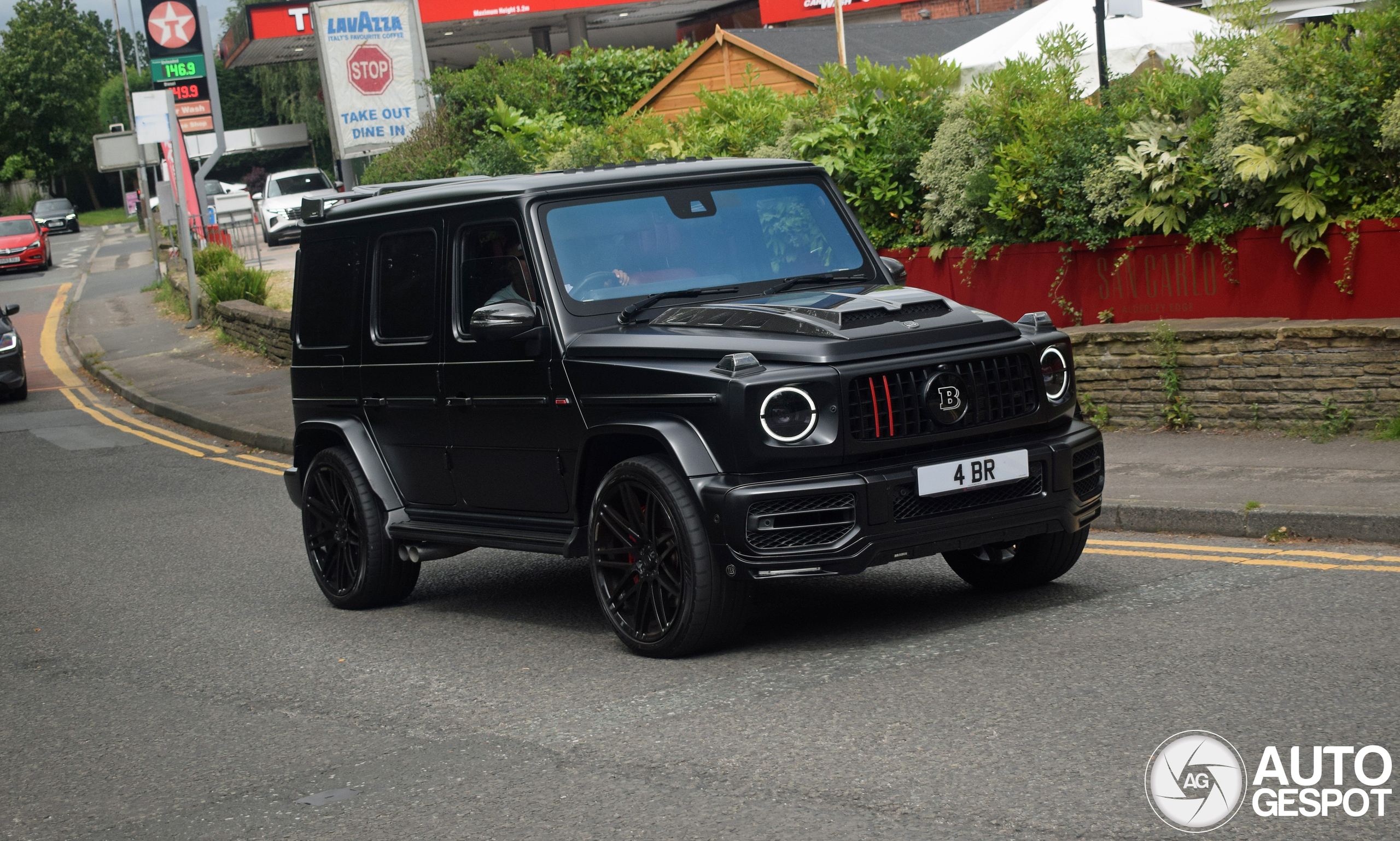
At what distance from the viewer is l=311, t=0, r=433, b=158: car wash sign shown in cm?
2417

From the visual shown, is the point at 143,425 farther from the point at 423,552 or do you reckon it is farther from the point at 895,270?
the point at 895,270

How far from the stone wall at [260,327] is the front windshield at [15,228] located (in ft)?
94.4

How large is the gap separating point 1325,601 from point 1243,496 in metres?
2.06

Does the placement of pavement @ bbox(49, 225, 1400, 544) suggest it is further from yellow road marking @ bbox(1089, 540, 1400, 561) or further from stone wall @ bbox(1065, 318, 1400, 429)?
yellow road marking @ bbox(1089, 540, 1400, 561)

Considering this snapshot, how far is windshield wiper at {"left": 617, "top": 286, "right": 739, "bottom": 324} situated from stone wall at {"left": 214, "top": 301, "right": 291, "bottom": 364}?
14386mm

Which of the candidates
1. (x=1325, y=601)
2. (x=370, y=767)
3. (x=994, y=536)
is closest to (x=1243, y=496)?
(x=1325, y=601)

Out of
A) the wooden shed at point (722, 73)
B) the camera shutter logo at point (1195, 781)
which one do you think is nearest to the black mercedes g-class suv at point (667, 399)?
the camera shutter logo at point (1195, 781)

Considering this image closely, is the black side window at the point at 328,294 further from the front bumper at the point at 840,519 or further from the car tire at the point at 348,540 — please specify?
the front bumper at the point at 840,519

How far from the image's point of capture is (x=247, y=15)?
42469 millimetres

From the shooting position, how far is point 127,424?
18766 millimetres

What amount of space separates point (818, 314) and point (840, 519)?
855mm

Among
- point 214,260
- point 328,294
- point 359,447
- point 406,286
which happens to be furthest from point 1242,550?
point 214,260

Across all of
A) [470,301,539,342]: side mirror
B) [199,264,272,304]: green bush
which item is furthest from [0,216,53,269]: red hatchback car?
[470,301,539,342]: side mirror

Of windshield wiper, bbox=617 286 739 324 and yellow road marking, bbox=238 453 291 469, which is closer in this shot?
windshield wiper, bbox=617 286 739 324
